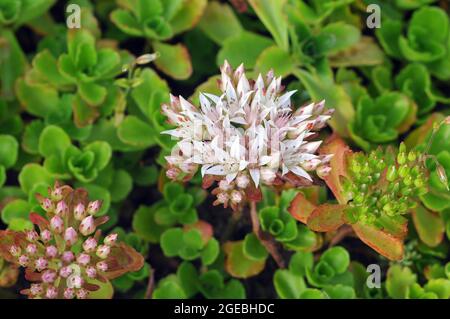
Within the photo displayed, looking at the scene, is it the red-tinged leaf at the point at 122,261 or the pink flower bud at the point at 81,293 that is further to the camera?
the red-tinged leaf at the point at 122,261

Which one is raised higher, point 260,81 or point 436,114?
point 260,81

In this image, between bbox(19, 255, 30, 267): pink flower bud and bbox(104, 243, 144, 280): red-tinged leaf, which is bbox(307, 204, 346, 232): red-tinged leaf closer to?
bbox(104, 243, 144, 280): red-tinged leaf

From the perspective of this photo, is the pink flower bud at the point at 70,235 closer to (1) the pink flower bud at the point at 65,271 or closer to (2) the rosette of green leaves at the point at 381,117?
(1) the pink flower bud at the point at 65,271

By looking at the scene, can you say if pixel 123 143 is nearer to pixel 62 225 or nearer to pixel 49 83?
pixel 49 83

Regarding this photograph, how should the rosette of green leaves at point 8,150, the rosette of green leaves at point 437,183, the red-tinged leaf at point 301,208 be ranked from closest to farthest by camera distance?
the red-tinged leaf at point 301,208 < the rosette of green leaves at point 437,183 < the rosette of green leaves at point 8,150

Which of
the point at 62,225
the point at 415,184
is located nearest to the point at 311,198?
the point at 415,184

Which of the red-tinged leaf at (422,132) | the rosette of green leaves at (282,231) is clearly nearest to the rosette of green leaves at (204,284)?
the rosette of green leaves at (282,231)
